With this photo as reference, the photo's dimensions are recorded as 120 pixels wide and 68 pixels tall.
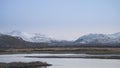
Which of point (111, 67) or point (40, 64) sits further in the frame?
point (40, 64)

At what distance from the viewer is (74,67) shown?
173ft

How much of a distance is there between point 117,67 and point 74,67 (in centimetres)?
725

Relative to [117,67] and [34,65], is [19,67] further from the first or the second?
[117,67]

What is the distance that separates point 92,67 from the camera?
171 ft

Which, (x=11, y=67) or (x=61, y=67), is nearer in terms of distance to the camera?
(x=11, y=67)

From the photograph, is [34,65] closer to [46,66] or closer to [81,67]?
[46,66]

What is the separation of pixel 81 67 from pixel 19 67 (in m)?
10.8

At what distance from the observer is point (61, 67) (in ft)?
171

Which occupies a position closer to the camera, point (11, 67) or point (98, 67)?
point (11, 67)

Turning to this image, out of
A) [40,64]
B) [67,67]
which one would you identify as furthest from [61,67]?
[40,64]

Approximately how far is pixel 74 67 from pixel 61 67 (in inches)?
92.0

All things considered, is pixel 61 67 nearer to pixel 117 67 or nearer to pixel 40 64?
pixel 40 64

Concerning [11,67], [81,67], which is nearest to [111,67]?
[81,67]

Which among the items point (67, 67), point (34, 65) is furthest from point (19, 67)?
point (67, 67)
